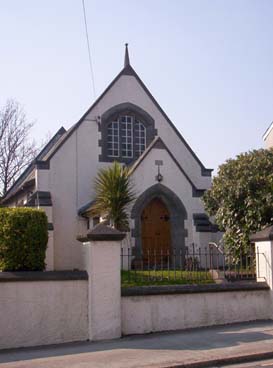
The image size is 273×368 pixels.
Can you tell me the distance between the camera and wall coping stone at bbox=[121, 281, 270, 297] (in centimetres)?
1205

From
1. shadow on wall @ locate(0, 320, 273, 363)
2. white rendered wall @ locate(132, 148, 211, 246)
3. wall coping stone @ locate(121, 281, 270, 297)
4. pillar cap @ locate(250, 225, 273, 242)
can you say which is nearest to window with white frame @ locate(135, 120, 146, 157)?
white rendered wall @ locate(132, 148, 211, 246)

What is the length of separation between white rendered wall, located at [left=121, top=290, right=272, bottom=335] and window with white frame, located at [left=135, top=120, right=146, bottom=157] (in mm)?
13917

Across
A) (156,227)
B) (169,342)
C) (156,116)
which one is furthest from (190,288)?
(156,116)

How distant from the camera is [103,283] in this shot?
11.6 meters

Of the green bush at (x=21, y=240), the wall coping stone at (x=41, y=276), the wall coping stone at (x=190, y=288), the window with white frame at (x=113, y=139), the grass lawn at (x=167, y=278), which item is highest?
the window with white frame at (x=113, y=139)

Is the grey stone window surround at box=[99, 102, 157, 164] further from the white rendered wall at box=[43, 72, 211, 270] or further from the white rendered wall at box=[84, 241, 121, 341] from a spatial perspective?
the white rendered wall at box=[84, 241, 121, 341]

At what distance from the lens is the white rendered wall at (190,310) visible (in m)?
12.0

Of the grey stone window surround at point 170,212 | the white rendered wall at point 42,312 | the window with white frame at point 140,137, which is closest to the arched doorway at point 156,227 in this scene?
the grey stone window surround at point 170,212

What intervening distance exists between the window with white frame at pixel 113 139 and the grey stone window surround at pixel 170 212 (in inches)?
155

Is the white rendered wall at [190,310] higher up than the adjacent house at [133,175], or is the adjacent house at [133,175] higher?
the adjacent house at [133,175]

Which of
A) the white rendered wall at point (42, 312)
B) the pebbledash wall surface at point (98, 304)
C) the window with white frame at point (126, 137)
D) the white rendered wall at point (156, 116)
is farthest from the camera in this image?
the white rendered wall at point (156, 116)

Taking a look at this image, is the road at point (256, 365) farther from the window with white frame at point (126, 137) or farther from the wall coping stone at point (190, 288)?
the window with white frame at point (126, 137)

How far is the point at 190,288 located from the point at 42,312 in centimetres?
346

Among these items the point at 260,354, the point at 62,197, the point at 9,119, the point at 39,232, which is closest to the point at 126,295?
the point at 39,232
